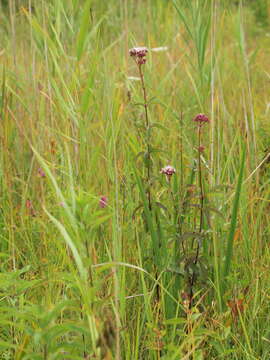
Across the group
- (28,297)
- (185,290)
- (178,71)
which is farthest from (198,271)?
(178,71)

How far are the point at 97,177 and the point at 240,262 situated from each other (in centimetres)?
45

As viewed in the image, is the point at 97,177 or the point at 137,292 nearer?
the point at 137,292

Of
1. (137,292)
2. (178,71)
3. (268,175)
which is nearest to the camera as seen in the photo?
(137,292)

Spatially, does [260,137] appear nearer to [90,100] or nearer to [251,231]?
[251,231]

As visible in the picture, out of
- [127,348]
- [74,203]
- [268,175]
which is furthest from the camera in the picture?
[268,175]

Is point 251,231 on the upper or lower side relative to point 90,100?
lower

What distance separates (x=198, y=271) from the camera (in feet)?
4.12

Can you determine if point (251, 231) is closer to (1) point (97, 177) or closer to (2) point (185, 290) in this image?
(2) point (185, 290)

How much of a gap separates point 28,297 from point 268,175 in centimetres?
97

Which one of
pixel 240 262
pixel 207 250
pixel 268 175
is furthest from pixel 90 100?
pixel 268 175

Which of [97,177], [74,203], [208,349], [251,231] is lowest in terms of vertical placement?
[208,349]

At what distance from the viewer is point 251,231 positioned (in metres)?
1.48

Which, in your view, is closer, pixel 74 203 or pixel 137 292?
pixel 74 203

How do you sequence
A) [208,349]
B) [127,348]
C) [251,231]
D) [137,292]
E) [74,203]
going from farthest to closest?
[251,231] < [137,292] < [208,349] < [127,348] < [74,203]
